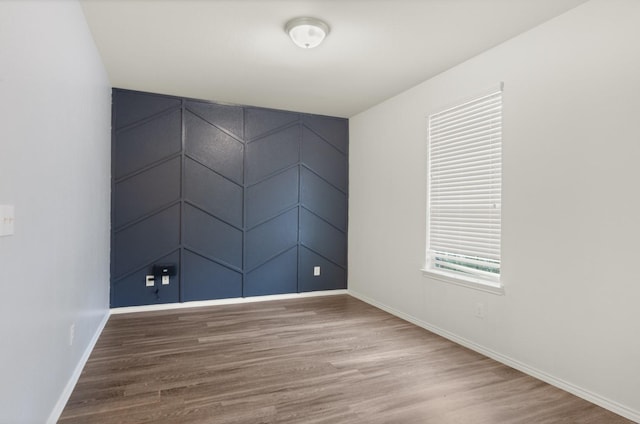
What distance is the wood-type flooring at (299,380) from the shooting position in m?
2.16

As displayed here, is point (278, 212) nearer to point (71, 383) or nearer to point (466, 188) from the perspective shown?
point (466, 188)

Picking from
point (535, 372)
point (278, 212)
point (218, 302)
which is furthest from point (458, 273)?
point (218, 302)

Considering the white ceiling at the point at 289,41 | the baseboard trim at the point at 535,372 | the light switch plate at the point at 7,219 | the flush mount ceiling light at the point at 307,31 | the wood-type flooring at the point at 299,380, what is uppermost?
the white ceiling at the point at 289,41

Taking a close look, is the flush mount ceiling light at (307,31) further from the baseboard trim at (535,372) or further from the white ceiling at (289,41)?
the baseboard trim at (535,372)

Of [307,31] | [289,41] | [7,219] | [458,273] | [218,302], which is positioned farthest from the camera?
[218,302]

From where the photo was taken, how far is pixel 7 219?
→ 4.60ft

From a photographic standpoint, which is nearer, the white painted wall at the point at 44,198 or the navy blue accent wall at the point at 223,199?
the white painted wall at the point at 44,198

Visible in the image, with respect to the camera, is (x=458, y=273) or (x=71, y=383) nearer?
(x=71, y=383)

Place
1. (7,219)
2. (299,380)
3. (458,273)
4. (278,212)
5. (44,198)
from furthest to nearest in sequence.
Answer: (278,212) → (458,273) → (299,380) → (44,198) → (7,219)

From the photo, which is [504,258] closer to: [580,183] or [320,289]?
[580,183]

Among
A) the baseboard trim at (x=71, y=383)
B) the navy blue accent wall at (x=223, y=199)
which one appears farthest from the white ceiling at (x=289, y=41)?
the baseboard trim at (x=71, y=383)

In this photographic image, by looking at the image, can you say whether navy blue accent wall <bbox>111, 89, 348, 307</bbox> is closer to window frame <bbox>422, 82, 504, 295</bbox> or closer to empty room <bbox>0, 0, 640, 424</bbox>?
empty room <bbox>0, 0, 640, 424</bbox>

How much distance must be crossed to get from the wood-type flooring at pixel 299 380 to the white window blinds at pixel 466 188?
786 mm

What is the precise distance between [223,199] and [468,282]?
3.02 m
